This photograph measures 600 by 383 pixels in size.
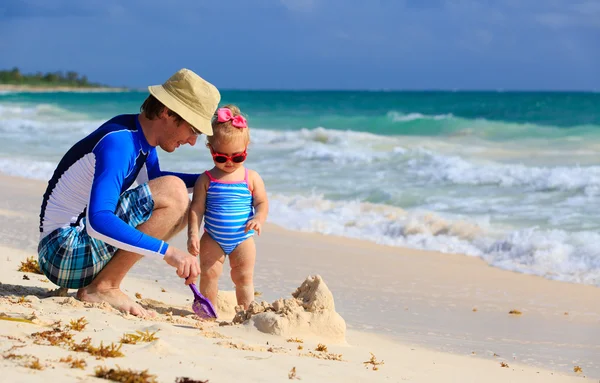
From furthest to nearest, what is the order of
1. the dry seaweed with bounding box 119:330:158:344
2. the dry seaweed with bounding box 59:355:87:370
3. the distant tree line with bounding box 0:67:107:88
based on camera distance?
the distant tree line with bounding box 0:67:107:88, the dry seaweed with bounding box 119:330:158:344, the dry seaweed with bounding box 59:355:87:370

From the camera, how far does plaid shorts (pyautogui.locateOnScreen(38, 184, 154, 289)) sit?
387 centimetres

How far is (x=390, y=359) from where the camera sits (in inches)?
150

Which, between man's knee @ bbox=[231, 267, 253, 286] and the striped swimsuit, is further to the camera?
man's knee @ bbox=[231, 267, 253, 286]

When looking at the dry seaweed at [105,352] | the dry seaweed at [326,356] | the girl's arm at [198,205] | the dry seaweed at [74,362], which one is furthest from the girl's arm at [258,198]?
the dry seaweed at [74,362]

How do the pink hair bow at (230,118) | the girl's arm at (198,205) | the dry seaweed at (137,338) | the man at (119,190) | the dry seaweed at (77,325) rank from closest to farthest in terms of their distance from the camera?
the dry seaweed at (137,338) → the dry seaweed at (77,325) → the man at (119,190) → the girl's arm at (198,205) → the pink hair bow at (230,118)

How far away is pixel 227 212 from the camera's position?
4215mm

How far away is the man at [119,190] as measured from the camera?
3.68m

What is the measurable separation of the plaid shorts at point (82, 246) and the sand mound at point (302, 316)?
76 cm

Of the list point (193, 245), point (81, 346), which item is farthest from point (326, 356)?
point (81, 346)

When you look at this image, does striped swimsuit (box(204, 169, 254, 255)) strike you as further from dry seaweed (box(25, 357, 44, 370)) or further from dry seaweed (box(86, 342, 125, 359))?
dry seaweed (box(25, 357, 44, 370))

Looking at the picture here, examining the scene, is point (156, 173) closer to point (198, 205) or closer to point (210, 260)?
point (198, 205)

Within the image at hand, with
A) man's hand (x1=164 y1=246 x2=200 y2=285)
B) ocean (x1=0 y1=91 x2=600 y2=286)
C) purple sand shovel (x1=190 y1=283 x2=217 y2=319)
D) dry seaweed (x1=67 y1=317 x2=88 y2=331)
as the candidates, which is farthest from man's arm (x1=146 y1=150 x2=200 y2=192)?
ocean (x1=0 y1=91 x2=600 y2=286)

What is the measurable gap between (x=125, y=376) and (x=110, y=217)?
102 centimetres

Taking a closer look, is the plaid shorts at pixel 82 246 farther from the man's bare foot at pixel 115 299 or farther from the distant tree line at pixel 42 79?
the distant tree line at pixel 42 79
